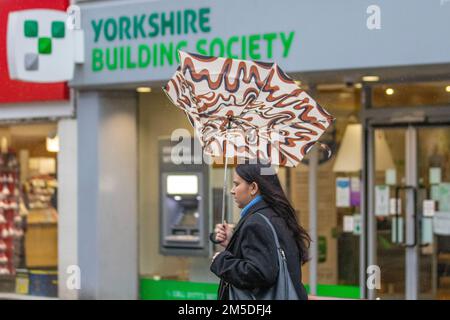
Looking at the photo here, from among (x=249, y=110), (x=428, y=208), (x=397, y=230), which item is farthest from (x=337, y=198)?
(x=249, y=110)

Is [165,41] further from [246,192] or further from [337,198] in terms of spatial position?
[246,192]

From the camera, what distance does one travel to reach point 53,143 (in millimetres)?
12891

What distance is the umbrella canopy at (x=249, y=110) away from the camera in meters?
6.51

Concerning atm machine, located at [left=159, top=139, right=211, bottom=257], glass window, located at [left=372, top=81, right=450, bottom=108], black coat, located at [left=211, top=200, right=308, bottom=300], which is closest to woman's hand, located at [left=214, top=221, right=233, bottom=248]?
black coat, located at [left=211, top=200, right=308, bottom=300]

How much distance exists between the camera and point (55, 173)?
12836 mm

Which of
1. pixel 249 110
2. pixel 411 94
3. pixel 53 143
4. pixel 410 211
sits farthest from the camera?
pixel 53 143

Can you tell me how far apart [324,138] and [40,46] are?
11.3 feet

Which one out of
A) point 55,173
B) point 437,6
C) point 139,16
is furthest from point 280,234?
point 55,173

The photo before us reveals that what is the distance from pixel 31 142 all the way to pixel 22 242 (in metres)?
1.33

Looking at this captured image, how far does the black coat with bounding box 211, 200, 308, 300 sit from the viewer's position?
578cm

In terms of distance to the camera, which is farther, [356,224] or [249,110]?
[356,224]

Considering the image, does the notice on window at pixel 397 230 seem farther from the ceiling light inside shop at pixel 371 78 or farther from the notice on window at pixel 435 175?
the ceiling light inside shop at pixel 371 78

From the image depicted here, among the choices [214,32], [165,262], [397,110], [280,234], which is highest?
[214,32]
